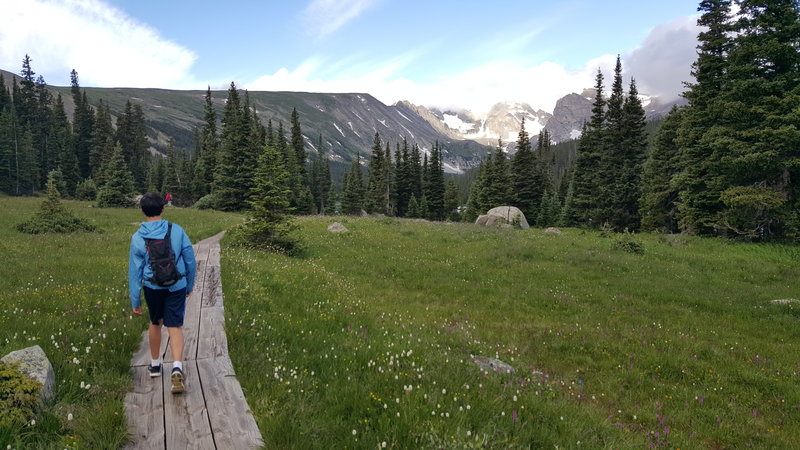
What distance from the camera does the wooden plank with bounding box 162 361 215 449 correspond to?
14.6ft

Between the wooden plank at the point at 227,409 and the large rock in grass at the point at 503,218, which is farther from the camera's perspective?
the large rock in grass at the point at 503,218

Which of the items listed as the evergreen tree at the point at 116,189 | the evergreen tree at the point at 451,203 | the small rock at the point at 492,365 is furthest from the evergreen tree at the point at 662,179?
the evergreen tree at the point at 116,189

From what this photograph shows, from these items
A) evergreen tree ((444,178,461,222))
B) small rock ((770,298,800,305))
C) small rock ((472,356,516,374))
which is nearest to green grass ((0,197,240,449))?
small rock ((472,356,516,374))

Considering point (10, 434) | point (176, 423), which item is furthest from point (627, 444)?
point (10, 434)

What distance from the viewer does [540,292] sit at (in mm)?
16047

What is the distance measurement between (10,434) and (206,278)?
8713 mm

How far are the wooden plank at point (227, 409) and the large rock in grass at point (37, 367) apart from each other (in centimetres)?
176

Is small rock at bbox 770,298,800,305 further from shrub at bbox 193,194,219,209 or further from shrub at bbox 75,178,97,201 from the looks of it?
shrub at bbox 75,178,97,201

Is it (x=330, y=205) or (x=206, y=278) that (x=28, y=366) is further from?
(x=330, y=205)

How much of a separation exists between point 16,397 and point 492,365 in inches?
282

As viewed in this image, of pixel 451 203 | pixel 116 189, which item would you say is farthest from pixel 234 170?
pixel 451 203

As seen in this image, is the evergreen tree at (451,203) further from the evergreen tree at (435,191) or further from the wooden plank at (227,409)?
the wooden plank at (227,409)

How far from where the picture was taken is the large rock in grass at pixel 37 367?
478 cm

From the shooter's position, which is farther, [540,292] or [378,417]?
[540,292]
